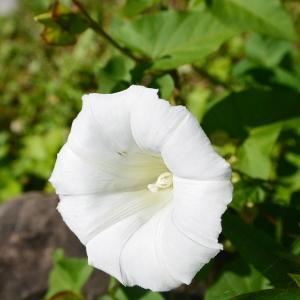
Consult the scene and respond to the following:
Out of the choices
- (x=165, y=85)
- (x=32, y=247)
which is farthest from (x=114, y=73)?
(x=32, y=247)

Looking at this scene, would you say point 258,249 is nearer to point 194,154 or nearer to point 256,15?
point 194,154

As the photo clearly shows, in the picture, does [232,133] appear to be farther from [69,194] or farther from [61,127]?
[61,127]

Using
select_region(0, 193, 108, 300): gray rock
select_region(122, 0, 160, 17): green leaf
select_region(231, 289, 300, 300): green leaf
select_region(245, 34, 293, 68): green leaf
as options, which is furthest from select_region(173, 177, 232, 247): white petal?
select_region(245, 34, 293, 68): green leaf

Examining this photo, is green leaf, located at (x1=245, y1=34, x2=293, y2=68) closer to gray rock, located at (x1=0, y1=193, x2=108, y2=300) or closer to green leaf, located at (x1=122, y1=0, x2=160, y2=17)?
green leaf, located at (x1=122, y1=0, x2=160, y2=17)

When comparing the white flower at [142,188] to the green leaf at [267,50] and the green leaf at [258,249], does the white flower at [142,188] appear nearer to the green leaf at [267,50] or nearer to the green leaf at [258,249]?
the green leaf at [258,249]

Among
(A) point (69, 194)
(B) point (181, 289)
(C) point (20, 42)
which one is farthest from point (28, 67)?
(A) point (69, 194)

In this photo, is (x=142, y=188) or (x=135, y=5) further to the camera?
(x=135, y=5)
